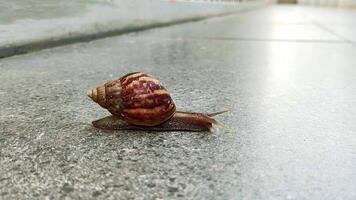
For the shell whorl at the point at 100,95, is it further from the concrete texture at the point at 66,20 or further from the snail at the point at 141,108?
the concrete texture at the point at 66,20

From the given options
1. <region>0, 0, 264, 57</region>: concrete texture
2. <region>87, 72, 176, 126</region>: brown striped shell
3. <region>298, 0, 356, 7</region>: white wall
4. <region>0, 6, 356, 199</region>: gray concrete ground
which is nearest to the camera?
<region>0, 6, 356, 199</region>: gray concrete ground

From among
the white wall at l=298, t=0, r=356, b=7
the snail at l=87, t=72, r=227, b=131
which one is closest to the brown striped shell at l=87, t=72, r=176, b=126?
the snail at l=87, t=72, r=227, b=131

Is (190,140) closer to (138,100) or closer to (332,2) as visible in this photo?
(138,100)

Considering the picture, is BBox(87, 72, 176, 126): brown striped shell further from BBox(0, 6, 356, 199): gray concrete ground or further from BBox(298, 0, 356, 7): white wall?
BBox(298, 0, 356, 7): white wall

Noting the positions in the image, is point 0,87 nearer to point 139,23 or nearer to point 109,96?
point 109,96

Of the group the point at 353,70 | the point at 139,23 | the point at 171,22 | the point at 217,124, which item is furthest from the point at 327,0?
the point at 217,124

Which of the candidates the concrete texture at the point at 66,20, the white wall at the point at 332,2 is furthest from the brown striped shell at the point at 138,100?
the white wall at the point at 332,2
